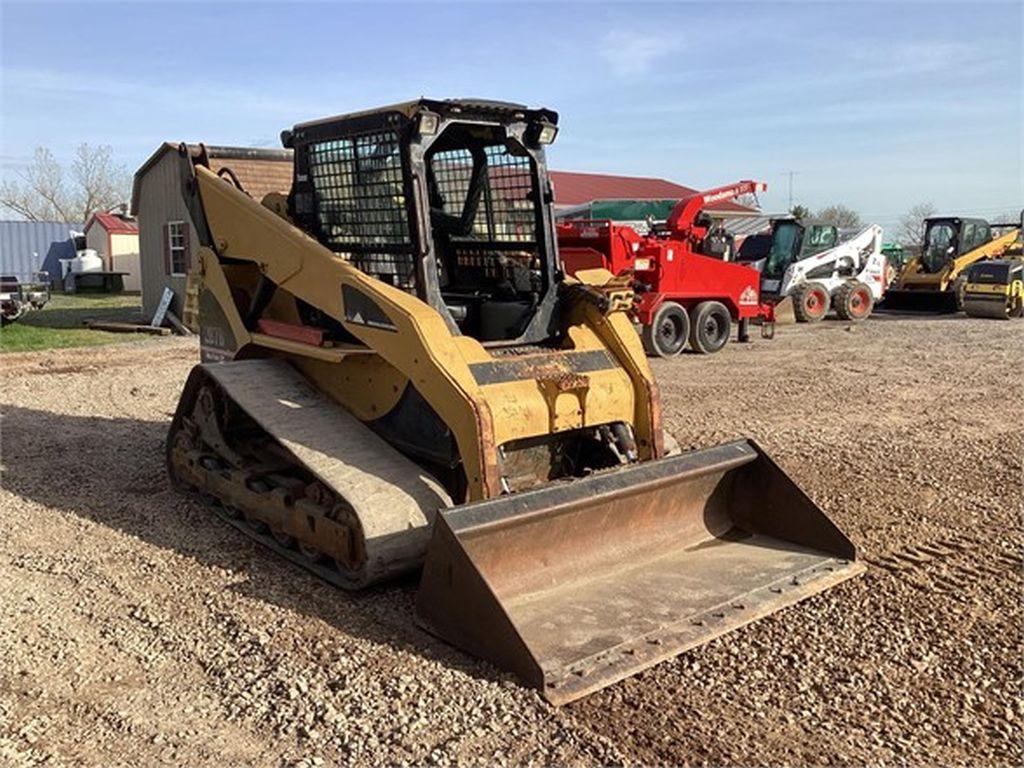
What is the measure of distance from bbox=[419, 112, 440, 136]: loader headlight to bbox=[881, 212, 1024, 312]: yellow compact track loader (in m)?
19.7

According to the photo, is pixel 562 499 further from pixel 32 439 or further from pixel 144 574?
pixel 32 439

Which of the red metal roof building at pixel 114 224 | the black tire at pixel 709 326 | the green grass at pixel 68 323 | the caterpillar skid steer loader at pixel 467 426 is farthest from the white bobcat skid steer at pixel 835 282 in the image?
the red metal roof building at pixel 114 224

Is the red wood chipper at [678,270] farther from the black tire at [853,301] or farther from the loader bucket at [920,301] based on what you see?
the loader bucket at [920,301]

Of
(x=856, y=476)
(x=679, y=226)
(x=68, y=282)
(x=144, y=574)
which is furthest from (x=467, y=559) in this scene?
(x=68, y=282)

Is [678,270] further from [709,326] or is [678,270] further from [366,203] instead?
[366,203]

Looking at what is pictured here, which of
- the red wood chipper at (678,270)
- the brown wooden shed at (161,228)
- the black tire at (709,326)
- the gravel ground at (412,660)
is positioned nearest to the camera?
the gravel ground at (412,660)

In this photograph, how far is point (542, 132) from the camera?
5.41 m

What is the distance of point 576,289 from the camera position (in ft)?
18.0

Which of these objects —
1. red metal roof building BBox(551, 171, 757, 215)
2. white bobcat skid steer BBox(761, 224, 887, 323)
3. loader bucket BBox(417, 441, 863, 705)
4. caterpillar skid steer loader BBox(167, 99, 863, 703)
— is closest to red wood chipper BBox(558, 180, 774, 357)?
white bobcat skid steer BBox(761, 224, 887, 323)

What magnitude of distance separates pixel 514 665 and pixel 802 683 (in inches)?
43.4

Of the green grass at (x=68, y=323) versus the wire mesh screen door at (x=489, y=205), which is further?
the green grass at (x=68, y=323)

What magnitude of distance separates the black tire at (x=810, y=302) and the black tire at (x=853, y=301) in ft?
1.37

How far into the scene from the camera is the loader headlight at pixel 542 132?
5395 mm

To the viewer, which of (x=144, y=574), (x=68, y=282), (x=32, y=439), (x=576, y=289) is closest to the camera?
(x=144, y=574)
